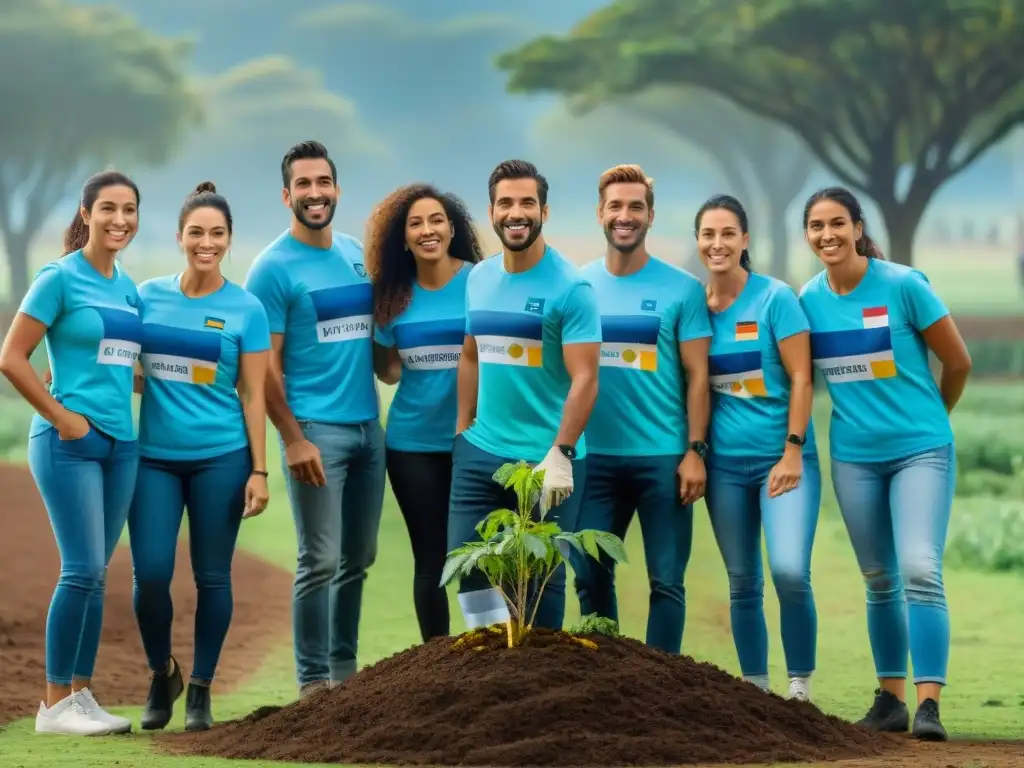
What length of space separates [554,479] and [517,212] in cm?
93

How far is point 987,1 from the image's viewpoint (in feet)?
76.7

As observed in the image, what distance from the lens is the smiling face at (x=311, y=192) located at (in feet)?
21.4

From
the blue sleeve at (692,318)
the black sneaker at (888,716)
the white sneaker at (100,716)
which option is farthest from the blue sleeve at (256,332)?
the black sneaker at (888,716)

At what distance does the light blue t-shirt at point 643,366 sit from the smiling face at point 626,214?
0.18 metres

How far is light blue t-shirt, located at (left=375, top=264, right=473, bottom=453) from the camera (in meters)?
6.49

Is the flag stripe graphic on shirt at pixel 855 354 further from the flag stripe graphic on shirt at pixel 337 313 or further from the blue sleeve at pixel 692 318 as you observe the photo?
the flag stripe graphic on shirt at pixel 337 313

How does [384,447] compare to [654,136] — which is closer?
[384,447]

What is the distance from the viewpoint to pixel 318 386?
256 inches

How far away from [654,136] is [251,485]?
34212mm

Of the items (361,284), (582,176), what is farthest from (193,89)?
(361,284)

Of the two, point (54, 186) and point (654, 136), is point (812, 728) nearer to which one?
point (54, 186)

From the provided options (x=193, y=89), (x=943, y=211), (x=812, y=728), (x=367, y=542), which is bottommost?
(x=812, y=728)

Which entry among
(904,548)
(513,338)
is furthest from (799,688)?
(513,338)

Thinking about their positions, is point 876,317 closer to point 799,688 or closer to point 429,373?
point 799,688
